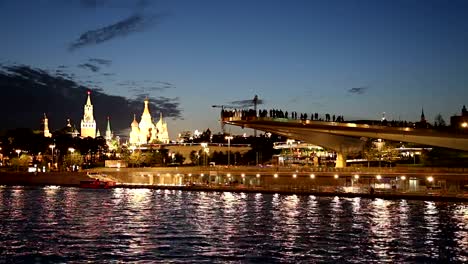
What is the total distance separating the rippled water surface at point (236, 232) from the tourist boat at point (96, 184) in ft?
107

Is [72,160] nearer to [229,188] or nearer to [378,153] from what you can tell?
[229,188]

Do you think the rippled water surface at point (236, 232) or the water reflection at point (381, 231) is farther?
the water reflection at point (381, 231)

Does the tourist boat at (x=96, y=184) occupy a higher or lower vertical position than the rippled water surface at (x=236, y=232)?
higher

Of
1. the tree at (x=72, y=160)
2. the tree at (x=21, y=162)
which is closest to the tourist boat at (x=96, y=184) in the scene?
the tree at (x=21, y=162)

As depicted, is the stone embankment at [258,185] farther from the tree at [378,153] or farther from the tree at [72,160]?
the tree at [378,153]

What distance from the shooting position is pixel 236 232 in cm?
3978

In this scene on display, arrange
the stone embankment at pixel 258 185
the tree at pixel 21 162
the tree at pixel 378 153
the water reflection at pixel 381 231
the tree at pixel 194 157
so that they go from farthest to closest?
the tree at pixel 194 157, the tree at pixel 21 162, the tree at pixel 378 153, the stone embankment at pixel 258 185, the water reflection at pixel 381 231

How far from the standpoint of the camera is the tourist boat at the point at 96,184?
95.4m

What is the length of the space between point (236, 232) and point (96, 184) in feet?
195

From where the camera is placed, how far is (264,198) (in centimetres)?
6938

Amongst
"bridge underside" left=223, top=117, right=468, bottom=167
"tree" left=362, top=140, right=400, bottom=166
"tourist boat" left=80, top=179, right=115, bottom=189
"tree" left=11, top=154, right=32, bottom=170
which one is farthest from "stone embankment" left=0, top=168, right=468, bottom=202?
"tree" left=362, top=140, right=400, bottom=166

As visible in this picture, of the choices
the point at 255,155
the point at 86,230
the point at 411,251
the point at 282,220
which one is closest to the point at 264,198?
the point at 282,220

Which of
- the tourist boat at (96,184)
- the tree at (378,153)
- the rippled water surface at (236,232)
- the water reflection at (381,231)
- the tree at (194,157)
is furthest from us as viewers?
the tree at (194,157)

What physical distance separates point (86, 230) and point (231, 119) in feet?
163
